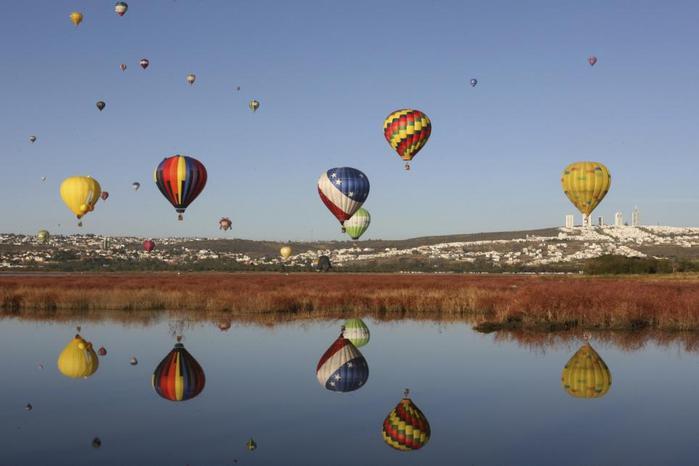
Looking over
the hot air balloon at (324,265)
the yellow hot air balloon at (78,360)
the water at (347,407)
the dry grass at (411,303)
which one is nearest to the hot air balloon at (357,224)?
the dry grass at (411,303)

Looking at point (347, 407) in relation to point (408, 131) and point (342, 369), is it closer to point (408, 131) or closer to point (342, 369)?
point (342, 369)

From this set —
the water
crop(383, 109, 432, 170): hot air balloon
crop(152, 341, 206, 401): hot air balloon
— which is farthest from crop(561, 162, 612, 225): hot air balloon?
crop(152, 341, 206, 401): hot air balloon

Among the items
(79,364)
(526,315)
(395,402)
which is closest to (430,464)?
(395,402)

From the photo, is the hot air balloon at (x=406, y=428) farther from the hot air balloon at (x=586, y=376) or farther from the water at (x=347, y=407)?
the hot air balloon at (x=586, y=376)

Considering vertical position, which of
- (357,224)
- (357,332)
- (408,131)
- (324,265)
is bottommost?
(357,332)

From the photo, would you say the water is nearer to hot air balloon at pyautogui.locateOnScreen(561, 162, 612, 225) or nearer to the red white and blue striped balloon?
hot air balloon at pyautogui.locateOnScreen(561, 162, 612, 225)

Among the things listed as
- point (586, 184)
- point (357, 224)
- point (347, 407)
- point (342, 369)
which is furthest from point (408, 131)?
point (347, 407)
